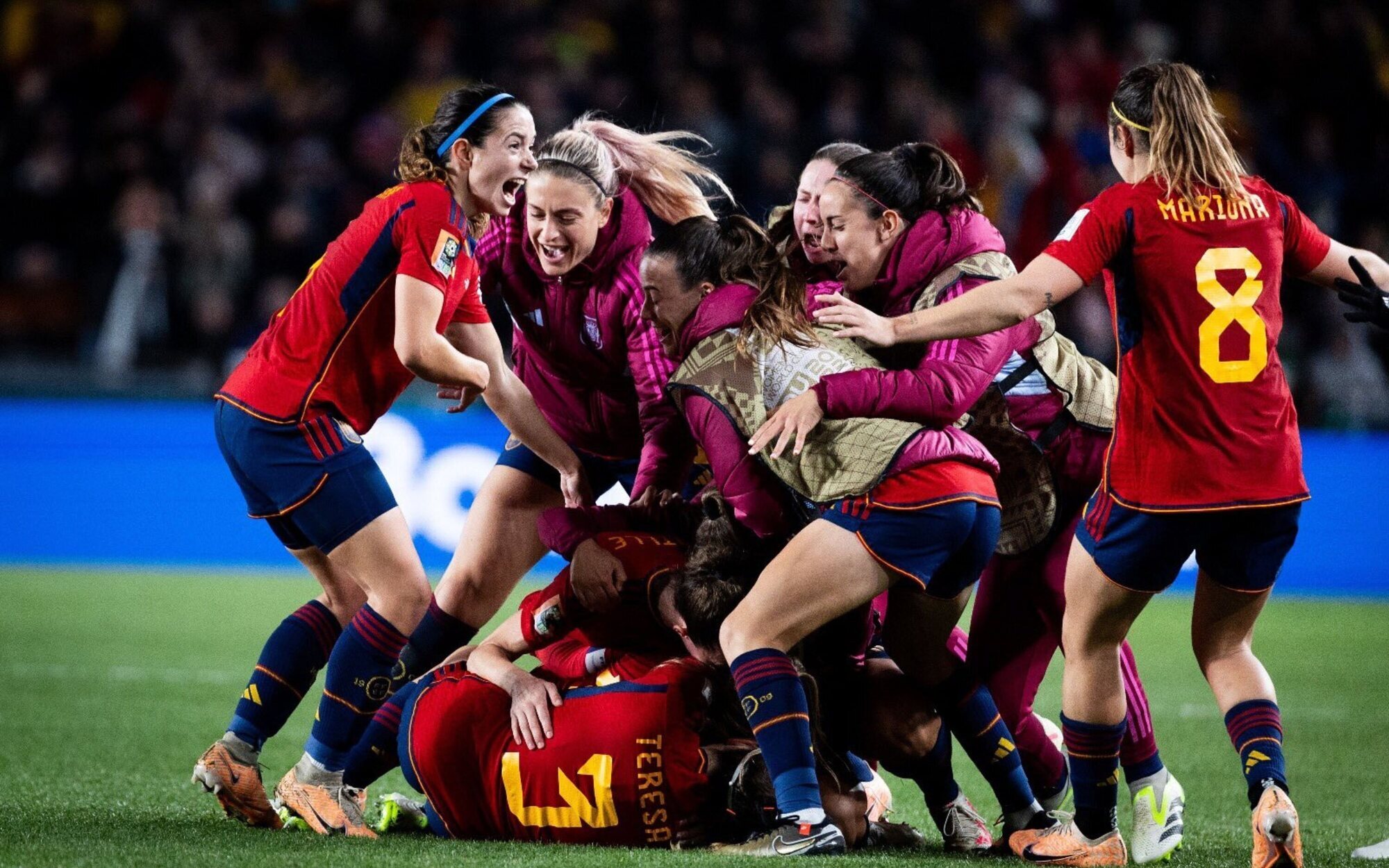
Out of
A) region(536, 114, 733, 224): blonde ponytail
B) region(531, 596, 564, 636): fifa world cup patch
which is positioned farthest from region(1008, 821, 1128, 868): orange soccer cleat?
region(536, 114, 733, 224): blonde ponytail

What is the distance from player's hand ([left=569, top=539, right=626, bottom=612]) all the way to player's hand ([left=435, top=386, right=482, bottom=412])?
65cm

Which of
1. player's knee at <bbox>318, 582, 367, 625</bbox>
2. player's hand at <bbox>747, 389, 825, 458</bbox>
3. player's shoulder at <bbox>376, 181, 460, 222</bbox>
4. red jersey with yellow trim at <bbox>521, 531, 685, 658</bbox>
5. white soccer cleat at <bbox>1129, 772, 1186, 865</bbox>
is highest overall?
Answer: player's shoulder at <bbox>376, 181, 460, 222</bbox>

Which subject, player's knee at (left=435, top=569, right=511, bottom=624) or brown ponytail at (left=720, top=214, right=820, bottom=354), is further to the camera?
player's knee at (left=435, top=569, right=511, bottom=624)

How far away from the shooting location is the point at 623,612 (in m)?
4.02

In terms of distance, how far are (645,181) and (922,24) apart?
8.77m

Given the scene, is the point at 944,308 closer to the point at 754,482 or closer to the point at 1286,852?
the point at 754,482

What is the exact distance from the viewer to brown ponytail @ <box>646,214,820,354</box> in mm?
3854

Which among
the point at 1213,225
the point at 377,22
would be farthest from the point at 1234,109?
the point at 1213,225

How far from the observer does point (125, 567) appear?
10867 millimetres

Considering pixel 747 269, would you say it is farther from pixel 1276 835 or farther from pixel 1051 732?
pixel 1276 835

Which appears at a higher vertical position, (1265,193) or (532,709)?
(1265,193)

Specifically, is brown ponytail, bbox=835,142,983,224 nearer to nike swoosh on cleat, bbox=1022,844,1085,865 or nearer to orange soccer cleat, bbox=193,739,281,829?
nike swoosh on cleat, bbox=1022,844,1085,865

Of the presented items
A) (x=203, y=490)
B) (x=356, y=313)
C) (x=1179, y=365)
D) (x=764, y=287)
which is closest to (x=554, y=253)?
(x=356, y=313)

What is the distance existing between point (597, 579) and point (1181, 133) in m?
1.74
